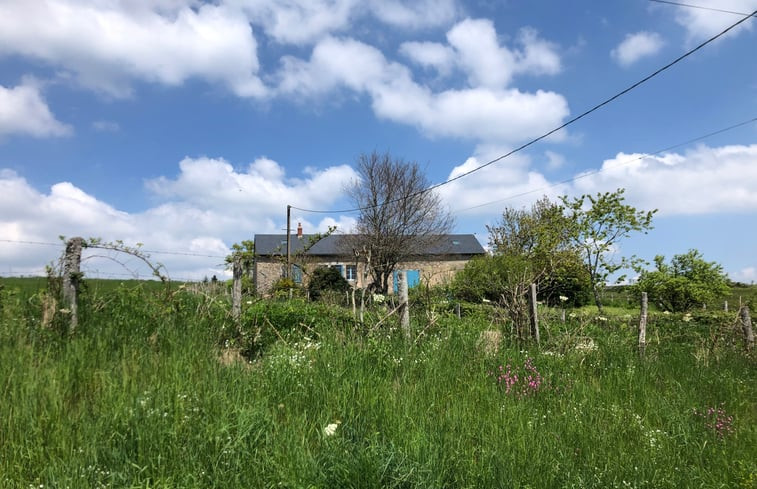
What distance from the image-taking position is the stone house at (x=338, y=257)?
32.7m

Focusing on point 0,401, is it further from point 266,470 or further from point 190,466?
point 266,470

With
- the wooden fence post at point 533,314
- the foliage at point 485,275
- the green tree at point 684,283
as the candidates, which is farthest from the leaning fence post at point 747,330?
the green tree at point 684,283

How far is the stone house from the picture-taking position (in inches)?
1286

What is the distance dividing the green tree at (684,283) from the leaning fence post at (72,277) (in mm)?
19809

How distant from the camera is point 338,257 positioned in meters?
40.4

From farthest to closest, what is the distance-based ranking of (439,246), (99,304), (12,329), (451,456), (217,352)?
(439,246) → (99,304) → (217,352) → (12,329) → (451,456)

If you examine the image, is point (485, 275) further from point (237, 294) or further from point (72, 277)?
point (72, 277)

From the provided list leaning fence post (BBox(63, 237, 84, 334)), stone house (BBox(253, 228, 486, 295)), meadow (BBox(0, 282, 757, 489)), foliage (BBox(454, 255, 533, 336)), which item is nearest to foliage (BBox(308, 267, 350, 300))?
stone house (BBox(253, 228, 486, 295))

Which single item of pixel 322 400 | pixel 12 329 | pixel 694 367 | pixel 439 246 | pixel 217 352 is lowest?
pixel 694 367

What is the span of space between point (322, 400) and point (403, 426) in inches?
33.2

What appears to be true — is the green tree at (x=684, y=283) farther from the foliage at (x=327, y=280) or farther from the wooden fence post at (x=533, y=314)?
the foliage at (x=327, y=280)

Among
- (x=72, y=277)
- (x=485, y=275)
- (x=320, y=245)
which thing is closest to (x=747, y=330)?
(x=485, y=275)

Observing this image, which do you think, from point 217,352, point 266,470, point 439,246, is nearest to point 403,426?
point 266,470

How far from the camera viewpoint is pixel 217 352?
16.5 feet
